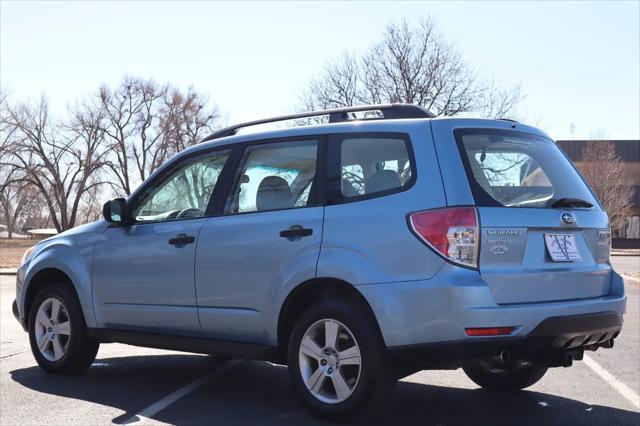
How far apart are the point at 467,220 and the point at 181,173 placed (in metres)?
2.77

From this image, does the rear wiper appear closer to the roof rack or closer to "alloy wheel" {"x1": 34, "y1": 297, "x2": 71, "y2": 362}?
the roof rack

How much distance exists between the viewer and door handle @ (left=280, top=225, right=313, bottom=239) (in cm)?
540

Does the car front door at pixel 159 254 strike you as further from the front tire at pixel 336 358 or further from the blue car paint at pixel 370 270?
Answer: the front tire at pixel 336 358

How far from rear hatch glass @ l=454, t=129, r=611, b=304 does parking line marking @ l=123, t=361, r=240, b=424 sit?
2472 millimetres

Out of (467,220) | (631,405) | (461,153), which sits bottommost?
(631,405)

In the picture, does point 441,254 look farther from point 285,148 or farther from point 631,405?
point 631,405

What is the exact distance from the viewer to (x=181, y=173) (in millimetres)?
6684

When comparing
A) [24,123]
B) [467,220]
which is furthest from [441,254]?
[24,123]

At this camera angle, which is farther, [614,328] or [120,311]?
[120,311]

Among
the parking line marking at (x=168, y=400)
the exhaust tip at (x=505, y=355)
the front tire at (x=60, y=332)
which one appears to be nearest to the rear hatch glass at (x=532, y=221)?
the exhaust tip at (x=505, y=355)

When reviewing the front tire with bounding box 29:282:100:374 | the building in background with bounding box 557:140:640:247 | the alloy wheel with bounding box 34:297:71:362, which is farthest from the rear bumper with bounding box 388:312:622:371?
the building in background with bounding box 557:140:640:247

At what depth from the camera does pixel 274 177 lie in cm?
589

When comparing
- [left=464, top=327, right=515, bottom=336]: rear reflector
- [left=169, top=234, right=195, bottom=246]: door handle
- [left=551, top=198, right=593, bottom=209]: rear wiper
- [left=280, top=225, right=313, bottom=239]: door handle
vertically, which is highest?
[left=551, top=198, right=593, bottom=209]: rear wiper

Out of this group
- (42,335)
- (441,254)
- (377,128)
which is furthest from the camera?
(42,335)
